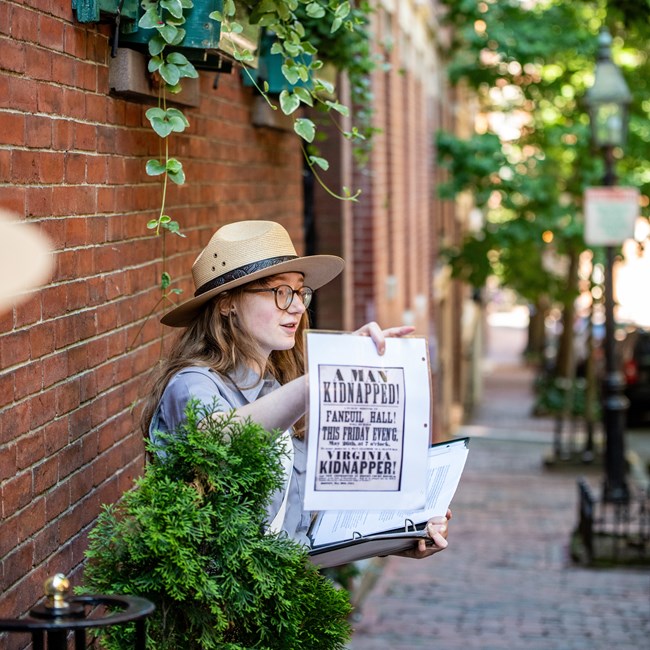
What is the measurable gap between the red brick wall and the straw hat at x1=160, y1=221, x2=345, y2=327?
31 centimetres

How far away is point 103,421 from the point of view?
Answer: 341 centimetres

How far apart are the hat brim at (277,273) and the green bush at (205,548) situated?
0.49 meters

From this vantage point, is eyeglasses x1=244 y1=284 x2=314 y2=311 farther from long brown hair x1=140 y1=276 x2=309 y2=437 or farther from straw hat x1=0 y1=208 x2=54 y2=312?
straw hat x1=0 y1=208 x2=54 y2=312

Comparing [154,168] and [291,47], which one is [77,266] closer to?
[154,168]

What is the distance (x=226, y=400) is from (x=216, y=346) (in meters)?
0.23

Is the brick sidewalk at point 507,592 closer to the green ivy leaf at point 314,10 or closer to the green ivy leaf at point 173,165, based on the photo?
the green ivy leaf at point 314,10

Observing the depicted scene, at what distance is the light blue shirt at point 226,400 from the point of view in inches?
111

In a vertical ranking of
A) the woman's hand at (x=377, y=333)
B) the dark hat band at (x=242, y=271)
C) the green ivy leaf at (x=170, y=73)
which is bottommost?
the woman's hand at (x=377, y=333)

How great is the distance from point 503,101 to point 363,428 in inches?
726

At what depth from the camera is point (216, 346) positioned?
305 cm

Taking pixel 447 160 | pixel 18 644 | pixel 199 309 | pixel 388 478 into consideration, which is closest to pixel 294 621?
pixel 388 478

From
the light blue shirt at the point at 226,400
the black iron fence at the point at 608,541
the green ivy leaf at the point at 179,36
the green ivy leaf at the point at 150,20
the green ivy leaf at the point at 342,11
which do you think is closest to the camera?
the light blue shirt at the point at 226,400

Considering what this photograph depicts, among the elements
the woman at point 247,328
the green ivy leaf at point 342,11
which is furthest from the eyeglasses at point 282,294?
the green ivy leaf at point 342,11

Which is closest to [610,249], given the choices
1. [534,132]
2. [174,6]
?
[534,132]
